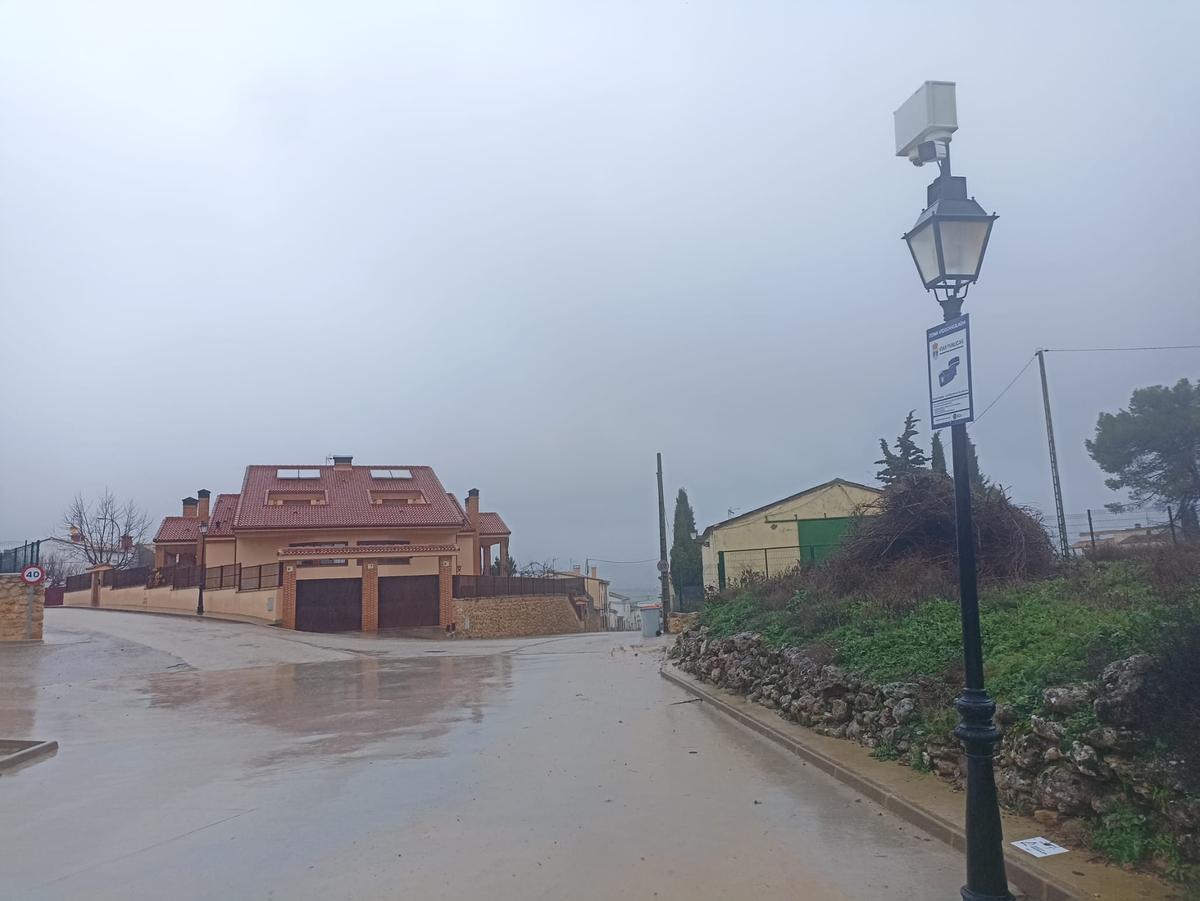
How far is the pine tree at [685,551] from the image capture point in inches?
2222

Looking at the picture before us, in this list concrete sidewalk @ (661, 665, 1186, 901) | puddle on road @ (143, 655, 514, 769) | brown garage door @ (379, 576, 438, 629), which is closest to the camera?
concrete sidewalk @ (661, 665, 1186, 901)

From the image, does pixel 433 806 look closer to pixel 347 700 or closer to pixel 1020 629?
pixel 1020 629

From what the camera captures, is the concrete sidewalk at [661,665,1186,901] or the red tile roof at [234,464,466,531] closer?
the concrete sidewalk at [661,665,1186,901]

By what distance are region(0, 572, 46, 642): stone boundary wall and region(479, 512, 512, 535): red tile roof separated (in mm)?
28984

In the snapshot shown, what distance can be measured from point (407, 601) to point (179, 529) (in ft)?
68.9

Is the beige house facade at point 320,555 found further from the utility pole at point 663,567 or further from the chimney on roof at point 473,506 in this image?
the utility pole at point 663,567

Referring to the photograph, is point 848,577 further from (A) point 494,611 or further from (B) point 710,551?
(A) point 494,611

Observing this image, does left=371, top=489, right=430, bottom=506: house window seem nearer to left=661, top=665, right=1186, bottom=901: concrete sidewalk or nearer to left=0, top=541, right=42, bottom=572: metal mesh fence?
left=0, top=541, right=42, bottom=572: metal mesh fence

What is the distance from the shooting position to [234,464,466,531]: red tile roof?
39.2 meters

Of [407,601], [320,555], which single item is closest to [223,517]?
[320,555]

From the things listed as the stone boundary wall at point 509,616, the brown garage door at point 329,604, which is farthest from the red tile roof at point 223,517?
the stone boundary wall at point 509,616

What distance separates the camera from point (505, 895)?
5.38 metres

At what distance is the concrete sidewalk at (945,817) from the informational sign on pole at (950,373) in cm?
269

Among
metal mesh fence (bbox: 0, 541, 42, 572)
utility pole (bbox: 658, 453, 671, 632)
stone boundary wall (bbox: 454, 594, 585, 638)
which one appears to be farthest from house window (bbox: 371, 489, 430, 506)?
metal mesh fence (bbox: 0, 541, 42, 572)
